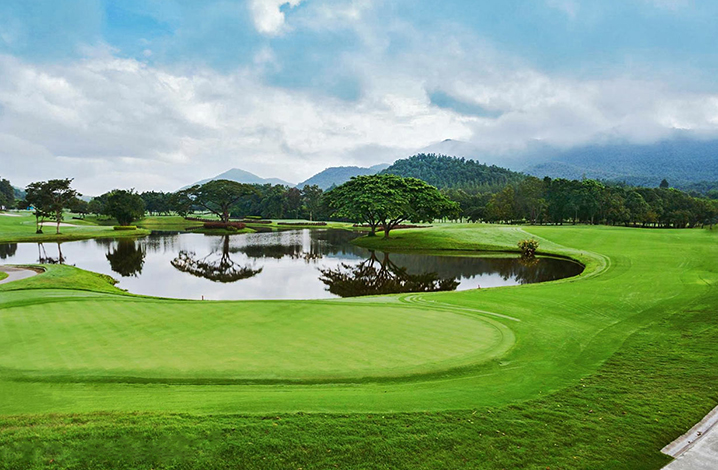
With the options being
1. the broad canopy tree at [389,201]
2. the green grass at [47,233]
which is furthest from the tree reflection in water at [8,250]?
the broad canopy tree at [389,201]

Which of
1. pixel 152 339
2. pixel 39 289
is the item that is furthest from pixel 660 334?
pixel 39 289

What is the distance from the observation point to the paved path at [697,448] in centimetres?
506

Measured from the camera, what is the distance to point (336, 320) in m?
12.8

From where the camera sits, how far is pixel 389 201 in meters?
50.2

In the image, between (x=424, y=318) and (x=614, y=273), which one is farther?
(x=614, y=273)

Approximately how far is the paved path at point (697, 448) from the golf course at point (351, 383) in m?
0.19

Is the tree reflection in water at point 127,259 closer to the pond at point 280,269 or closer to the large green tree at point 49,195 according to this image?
the pond at point 280,269

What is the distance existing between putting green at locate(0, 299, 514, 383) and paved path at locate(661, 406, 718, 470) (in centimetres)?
411

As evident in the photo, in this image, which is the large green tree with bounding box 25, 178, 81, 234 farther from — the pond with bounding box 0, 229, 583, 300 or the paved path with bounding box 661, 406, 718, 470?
the paved path with bounding box 661, 406, 718, 470

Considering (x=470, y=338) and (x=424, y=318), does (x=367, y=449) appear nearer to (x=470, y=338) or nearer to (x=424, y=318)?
(x=470, y=338)

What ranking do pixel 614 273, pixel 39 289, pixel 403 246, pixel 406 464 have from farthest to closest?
1. pixel 403 246
2. pixel 614 273
3. pixel 39 289
4. pixel 406 464

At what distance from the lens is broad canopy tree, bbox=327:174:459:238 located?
5038 centimetres

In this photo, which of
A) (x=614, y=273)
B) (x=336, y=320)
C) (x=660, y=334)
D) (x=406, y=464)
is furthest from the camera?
(x=614, y=273)

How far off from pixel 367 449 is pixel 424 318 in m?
8.30
